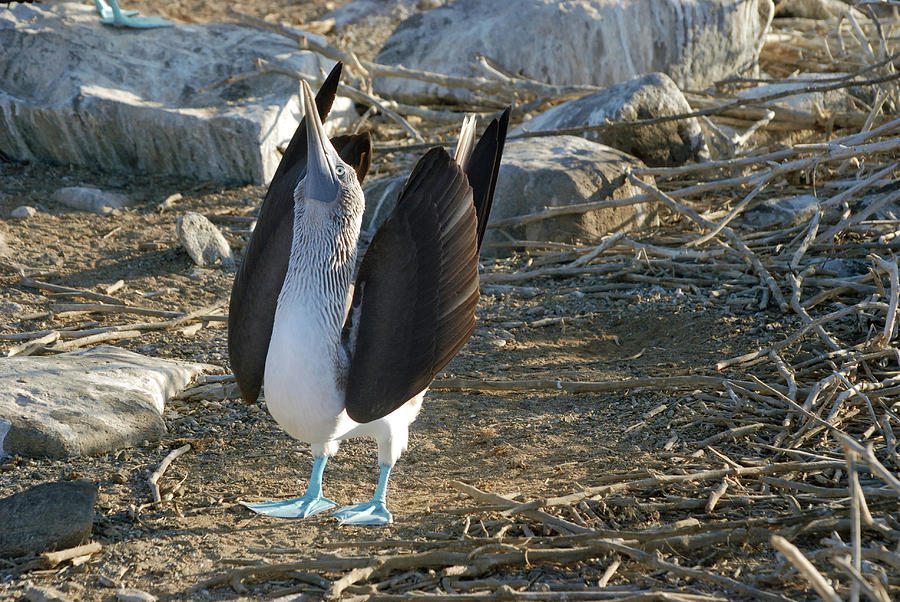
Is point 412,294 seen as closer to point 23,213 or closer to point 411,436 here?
point 411,436

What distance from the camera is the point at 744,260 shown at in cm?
590

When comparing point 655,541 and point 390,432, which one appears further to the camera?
point 390,432

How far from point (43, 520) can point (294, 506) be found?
0.88m

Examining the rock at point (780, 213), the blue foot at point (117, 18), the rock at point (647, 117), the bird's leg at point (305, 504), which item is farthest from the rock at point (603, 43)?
the bird's leg at point (305, 504)

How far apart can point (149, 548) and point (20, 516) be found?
0.44 m

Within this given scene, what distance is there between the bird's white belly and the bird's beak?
464mm

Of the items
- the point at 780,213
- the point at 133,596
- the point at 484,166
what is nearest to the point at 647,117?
the point at 780,213

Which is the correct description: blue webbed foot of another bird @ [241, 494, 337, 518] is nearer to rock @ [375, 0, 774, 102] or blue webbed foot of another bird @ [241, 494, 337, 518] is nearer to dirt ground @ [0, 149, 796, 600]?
dirt ground @ [0, 149, 796, 600]

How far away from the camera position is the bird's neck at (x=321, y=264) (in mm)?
3367

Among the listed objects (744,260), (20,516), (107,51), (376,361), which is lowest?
(744,260)

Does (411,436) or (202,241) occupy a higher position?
(202,241)

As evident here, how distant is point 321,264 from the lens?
3445mm

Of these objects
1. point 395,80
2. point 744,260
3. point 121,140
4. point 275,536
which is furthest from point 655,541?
point 395,80

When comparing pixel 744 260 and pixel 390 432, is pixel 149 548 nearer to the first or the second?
pixel 390 432
